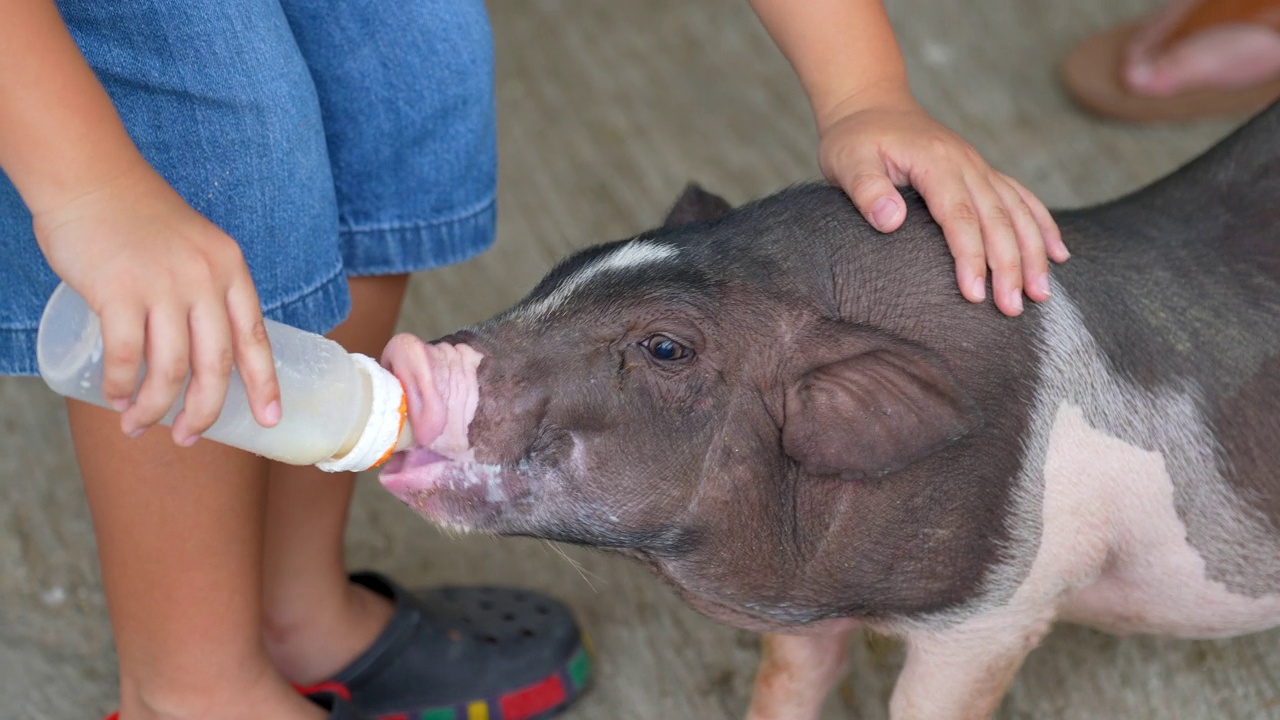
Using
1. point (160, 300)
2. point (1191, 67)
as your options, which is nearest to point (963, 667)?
point (160, 300)

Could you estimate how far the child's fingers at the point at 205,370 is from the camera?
3.33ft

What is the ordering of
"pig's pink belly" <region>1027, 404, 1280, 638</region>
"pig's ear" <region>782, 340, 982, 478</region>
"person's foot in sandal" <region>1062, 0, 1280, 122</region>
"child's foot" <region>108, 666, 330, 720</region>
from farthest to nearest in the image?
"person's foot in sandal" <region>1062, 0, 1280, 122</region>
"child's foot" <region>108, 666, 330, 720</region>
"pig's pink belly" <region>1027, 404, 1280, 638</region>
"pig's ear" <region>782, 340, 982, 478</region>

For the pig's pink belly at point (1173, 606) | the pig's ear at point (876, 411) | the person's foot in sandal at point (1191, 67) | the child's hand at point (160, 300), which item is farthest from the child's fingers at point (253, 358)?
the person's foot in sandal at point (1191, 67)

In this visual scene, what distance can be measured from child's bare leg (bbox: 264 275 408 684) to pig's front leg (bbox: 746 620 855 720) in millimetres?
512

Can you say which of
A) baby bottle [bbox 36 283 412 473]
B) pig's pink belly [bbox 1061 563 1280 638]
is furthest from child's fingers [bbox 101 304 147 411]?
pig's pink belly [bbox 1061 563 1280 638]

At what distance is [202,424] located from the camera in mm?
1021

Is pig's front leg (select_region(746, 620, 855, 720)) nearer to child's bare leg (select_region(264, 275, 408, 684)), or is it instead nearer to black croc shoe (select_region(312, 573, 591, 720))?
black croc shoe (select_region(312, 573, 591, 720))

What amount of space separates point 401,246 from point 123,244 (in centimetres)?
66

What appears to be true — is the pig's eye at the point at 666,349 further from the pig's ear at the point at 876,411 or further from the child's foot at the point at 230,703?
the child's foot at the point at 230,703

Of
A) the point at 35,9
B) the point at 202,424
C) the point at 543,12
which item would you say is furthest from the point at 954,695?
the point at 543,12

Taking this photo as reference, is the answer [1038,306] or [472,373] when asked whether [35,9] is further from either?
[1038,306]

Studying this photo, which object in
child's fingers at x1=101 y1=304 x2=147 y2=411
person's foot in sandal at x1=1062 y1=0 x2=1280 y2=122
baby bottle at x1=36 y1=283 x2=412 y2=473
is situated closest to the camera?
child's fingers at x1=101 y1=304 x2=147 y2=411

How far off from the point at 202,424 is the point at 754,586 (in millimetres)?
588

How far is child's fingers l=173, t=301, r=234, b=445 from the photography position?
3.33 ft
